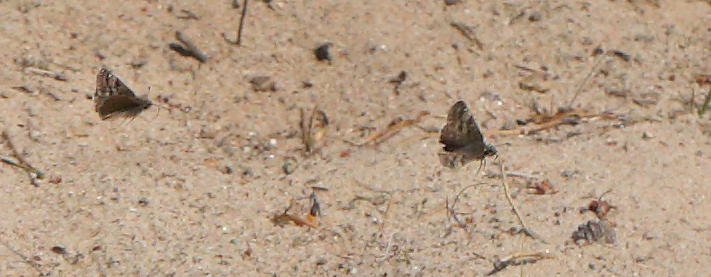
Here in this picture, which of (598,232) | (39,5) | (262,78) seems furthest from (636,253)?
(39,5)

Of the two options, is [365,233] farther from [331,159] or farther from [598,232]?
[598,232]

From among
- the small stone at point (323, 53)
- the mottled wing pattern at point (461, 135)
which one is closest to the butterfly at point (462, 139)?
the mottled wing pattern at point (461, 135)

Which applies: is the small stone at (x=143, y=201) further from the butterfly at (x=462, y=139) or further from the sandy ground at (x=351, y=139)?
the butterfly at (x=462, y=139)

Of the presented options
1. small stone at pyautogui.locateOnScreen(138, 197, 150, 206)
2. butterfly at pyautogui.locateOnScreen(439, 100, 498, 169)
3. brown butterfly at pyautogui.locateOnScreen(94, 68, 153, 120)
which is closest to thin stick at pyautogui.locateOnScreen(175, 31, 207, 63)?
brown butterfly at pyautogui.locateOnScreen(94, 68, 153, 120)

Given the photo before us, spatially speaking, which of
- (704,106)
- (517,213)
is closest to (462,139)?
(517,213)

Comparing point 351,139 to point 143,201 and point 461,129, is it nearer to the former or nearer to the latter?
point 461,129

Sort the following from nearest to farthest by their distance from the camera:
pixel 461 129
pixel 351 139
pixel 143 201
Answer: pixel 143 201 → pixel 461 129 → pixel 351 139
